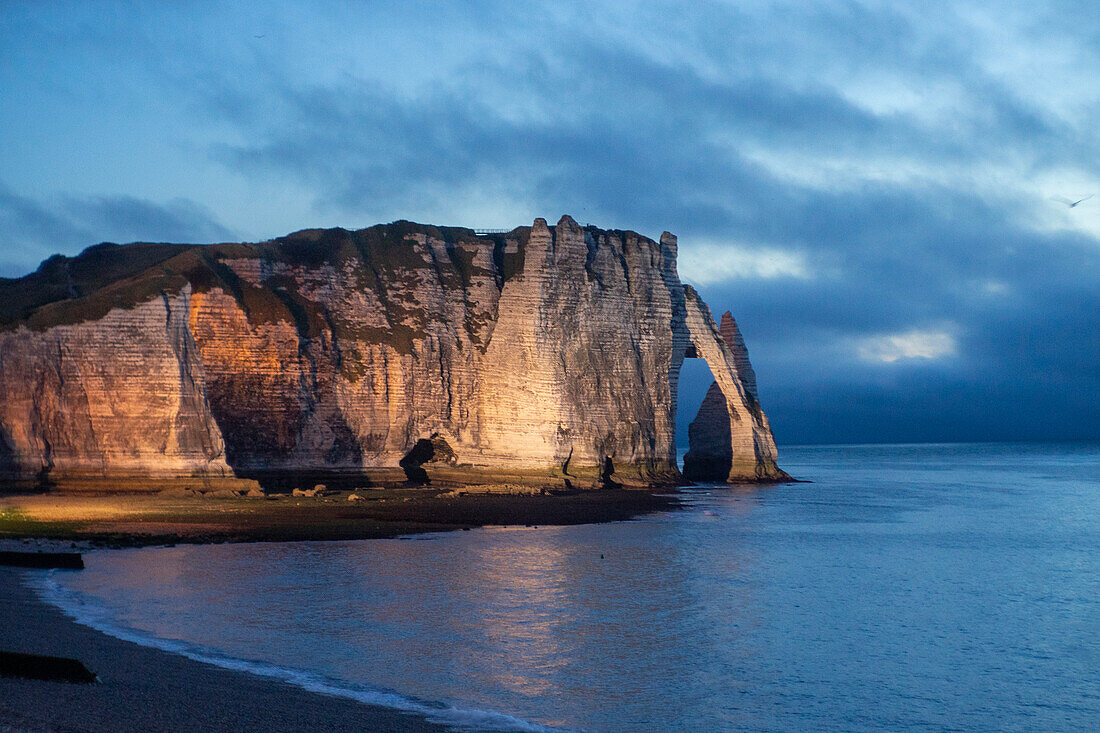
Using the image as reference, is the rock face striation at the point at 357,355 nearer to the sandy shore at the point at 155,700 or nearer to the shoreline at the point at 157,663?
the shoreline at the point at 157,663

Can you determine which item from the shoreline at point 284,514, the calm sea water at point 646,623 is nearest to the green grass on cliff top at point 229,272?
the shoreline at point 284,514

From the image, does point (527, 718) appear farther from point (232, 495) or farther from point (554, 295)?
point (554, 295)

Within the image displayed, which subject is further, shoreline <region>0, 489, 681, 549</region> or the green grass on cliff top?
the green grass on cliff top

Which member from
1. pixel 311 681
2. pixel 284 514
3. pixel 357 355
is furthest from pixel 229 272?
pixel 311 681

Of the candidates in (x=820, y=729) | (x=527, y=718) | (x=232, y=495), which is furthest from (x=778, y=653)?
(x=232, y=495)

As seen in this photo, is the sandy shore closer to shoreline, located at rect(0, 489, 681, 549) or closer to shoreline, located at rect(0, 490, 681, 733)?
shoreline, located at rect(0, 490, 681, 733)

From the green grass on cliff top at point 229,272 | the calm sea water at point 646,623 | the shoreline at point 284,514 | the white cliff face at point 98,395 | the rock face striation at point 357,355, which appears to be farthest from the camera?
the green grass on cliff top at point 229,272

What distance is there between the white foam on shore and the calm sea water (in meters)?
0.07

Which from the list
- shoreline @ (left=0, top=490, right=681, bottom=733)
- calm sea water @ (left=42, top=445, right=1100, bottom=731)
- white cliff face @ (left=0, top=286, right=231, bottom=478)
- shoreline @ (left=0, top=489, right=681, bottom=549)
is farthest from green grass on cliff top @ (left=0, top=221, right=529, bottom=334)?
calm sea water @ (left=42, top=445, right=1100, bottom=731)

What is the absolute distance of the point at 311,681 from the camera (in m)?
11.8

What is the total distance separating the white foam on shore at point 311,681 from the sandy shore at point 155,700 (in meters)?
0.28

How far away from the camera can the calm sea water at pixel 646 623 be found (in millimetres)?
11781

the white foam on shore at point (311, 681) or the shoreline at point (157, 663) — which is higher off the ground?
the shoreline at point (157, 663)

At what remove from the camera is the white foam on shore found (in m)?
10.3
